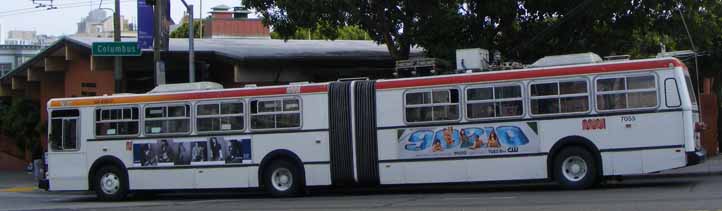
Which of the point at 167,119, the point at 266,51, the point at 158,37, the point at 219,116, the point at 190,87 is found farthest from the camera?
the point at 266,51

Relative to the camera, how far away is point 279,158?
A: 62.3ft

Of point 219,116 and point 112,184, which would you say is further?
point 112,184

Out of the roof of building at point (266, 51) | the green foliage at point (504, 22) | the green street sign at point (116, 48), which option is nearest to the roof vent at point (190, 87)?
the green street sign at point (116, 48)

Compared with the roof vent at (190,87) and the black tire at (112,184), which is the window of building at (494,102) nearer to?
the roof vent at (190,87)

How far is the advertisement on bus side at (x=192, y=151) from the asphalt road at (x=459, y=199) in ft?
3.05

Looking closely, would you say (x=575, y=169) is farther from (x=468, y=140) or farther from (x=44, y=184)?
(x=44, y=184)

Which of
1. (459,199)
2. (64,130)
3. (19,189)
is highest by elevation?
(64,130)

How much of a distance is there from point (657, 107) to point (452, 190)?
17.2 feet

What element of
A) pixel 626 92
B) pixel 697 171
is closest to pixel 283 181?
pixel 626 92

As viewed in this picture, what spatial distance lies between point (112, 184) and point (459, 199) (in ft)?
29.7

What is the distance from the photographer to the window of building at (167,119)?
19.6 metres

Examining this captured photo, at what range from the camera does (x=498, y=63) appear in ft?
64.8

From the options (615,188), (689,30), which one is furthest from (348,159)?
(689,30)

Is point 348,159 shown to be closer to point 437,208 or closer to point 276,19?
point 437,208
